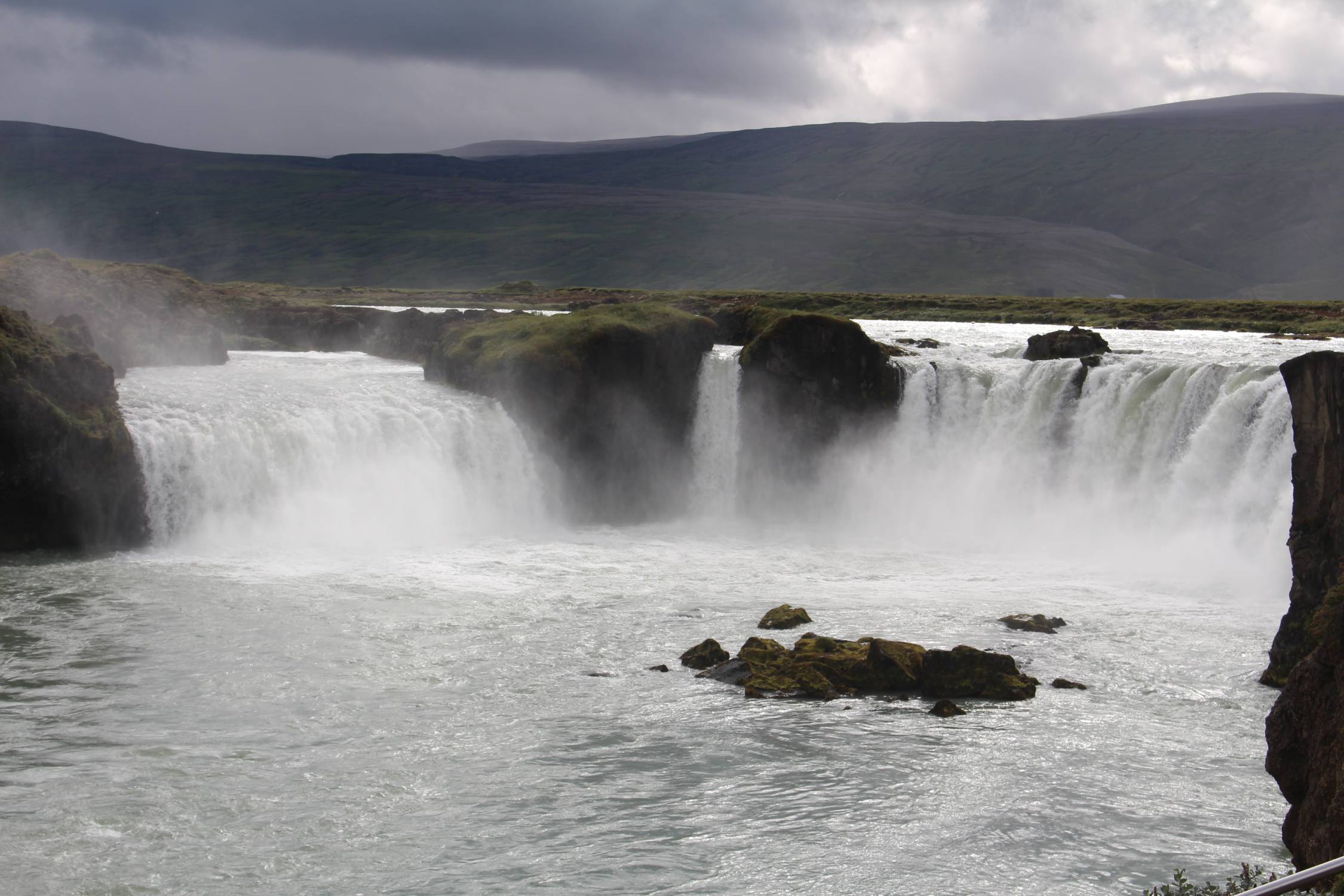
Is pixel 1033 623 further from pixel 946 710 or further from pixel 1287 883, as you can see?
pixel 1287 883

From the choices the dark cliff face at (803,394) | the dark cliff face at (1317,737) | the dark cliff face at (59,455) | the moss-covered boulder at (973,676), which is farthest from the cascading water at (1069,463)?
the dark cliff face at (59,455)

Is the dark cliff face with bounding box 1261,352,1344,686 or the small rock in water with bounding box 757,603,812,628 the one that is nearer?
the dark cliff face with bounding box 1261,352,1344,686

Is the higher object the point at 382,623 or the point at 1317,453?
the point at 1317,453

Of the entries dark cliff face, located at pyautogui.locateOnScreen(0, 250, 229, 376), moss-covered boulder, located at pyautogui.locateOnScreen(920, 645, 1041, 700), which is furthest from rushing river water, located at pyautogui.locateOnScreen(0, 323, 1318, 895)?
dark cliff face, located at pyautogui.locateOnScreen(0, 250, 229, 376)

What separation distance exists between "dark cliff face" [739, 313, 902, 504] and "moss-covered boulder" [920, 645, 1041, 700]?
890 inches

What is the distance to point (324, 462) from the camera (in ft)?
126

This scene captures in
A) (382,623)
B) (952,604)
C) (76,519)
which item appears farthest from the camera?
(76,519)

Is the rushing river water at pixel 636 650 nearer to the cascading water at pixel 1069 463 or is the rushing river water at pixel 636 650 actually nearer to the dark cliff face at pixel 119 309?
the cascading water at pixel 1069 463

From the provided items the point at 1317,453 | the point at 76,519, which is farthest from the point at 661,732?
the point at 76,519

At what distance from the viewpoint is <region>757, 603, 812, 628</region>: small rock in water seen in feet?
83.1

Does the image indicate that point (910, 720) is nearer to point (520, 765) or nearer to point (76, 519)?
point (520, 765)

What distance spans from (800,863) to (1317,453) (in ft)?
41.8

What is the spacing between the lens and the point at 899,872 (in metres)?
14.1

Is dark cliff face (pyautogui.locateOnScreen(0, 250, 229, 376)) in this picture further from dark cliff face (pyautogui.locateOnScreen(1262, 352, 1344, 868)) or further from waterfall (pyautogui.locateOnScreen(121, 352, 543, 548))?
dark cliff face (pyautogui.locateOnScreen(1262, 352, 1344, 868))
